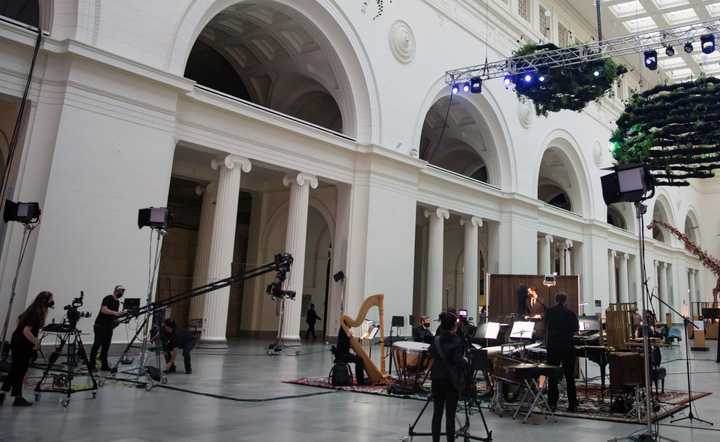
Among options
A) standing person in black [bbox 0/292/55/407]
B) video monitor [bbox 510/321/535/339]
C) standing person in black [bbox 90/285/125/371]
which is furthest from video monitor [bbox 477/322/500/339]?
standing person in black [bbox 0/292/55/407]

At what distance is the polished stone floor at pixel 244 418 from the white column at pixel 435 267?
470 inches

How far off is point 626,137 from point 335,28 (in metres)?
9.09

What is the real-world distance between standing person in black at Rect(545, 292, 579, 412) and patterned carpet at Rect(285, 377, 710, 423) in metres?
0.33

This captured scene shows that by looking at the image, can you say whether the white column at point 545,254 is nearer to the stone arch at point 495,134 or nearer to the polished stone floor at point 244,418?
the stone arch at point 495,134

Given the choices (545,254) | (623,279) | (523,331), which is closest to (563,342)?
(523,331)

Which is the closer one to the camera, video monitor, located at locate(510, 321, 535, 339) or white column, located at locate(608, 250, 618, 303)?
video monitor, located at locate(510, 321, 535, 339)

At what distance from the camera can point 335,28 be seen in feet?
55.2

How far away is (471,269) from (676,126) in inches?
472

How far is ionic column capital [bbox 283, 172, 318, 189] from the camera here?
52.7 feet

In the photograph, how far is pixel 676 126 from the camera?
11.7m

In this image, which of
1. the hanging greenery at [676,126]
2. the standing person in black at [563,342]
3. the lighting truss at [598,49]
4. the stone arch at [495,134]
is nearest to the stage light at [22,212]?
the standing person in black at [563,342]

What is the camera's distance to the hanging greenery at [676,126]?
11.3 meters

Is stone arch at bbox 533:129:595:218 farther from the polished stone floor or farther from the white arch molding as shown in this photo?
the polished stone floor

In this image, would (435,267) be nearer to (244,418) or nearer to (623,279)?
(244,418)
